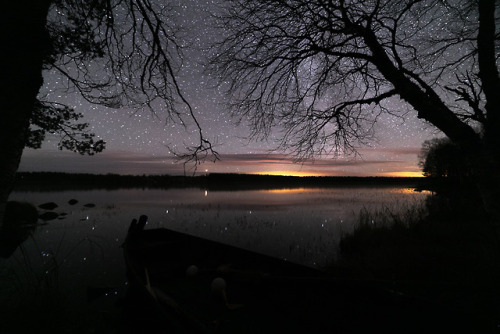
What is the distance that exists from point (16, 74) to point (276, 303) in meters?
4.60

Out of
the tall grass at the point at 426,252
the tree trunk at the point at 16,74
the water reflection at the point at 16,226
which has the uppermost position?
the tree trunk at the point at 16,74

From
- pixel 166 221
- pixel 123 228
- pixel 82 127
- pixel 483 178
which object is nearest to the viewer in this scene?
pixel 483 178

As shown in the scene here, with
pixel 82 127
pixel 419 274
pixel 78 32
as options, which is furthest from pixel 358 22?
pixel 82 127

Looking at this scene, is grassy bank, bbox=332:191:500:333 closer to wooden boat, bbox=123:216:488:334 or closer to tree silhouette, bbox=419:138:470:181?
wooden boat, bbox=123:216:488:334

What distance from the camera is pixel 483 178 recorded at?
182 inches

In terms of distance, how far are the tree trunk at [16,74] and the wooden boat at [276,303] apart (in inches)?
99.1

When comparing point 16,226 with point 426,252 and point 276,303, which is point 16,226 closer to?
point 276,303

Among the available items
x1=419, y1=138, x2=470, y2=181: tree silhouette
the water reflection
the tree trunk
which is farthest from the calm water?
x1=419, y1=138, x2=470, y2=181: tree silhouette

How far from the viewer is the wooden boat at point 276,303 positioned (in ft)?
10.6

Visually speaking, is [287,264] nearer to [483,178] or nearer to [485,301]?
[485,301]

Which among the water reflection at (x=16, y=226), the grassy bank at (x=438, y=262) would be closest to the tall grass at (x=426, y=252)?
the grassy bank at (x=438, y=262)

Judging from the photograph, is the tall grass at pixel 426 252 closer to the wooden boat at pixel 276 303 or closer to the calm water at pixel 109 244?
the wooden boat at pixel 276 303

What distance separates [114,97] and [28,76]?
3.17 meters

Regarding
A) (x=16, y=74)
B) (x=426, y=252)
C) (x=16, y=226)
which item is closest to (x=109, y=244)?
(x=16, y=226)
